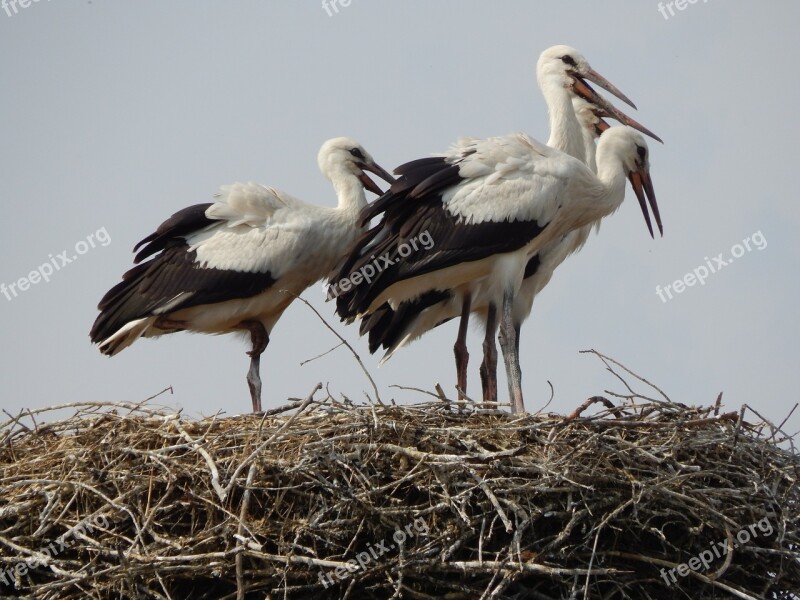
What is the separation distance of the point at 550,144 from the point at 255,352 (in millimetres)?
2276

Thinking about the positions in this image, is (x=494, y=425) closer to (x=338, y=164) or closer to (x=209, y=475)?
(x=209, y=475)

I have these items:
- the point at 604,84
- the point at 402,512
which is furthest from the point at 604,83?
the point at 402,512

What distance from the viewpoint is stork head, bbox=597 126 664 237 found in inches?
366

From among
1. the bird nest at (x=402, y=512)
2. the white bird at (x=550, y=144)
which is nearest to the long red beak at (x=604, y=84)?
the white bird at (x=550, y=144)

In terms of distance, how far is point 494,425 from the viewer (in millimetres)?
7188

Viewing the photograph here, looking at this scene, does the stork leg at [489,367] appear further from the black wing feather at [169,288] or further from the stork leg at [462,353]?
the black wing feather at [169,288]

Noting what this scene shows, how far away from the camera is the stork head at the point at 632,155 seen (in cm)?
930

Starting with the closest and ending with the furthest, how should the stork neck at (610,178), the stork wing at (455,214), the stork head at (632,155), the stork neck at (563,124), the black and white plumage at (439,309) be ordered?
the stork wing at (455,214) → the stork neck at (610,178) → the stork head at (632,155) → the black and white plumage at (439,309) → the stork neck at (563,124)

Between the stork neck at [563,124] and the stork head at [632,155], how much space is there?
19.2 inches

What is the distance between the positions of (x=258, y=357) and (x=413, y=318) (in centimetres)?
101

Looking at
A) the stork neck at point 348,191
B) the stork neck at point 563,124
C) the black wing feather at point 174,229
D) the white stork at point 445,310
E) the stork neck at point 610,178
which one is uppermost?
the black wing feather at point 174,229

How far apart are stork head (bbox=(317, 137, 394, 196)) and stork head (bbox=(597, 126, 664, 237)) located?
1.58m

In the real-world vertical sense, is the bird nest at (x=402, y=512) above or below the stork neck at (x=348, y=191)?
below

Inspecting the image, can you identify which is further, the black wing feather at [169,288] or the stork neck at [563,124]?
the stork neck at [563,124]
